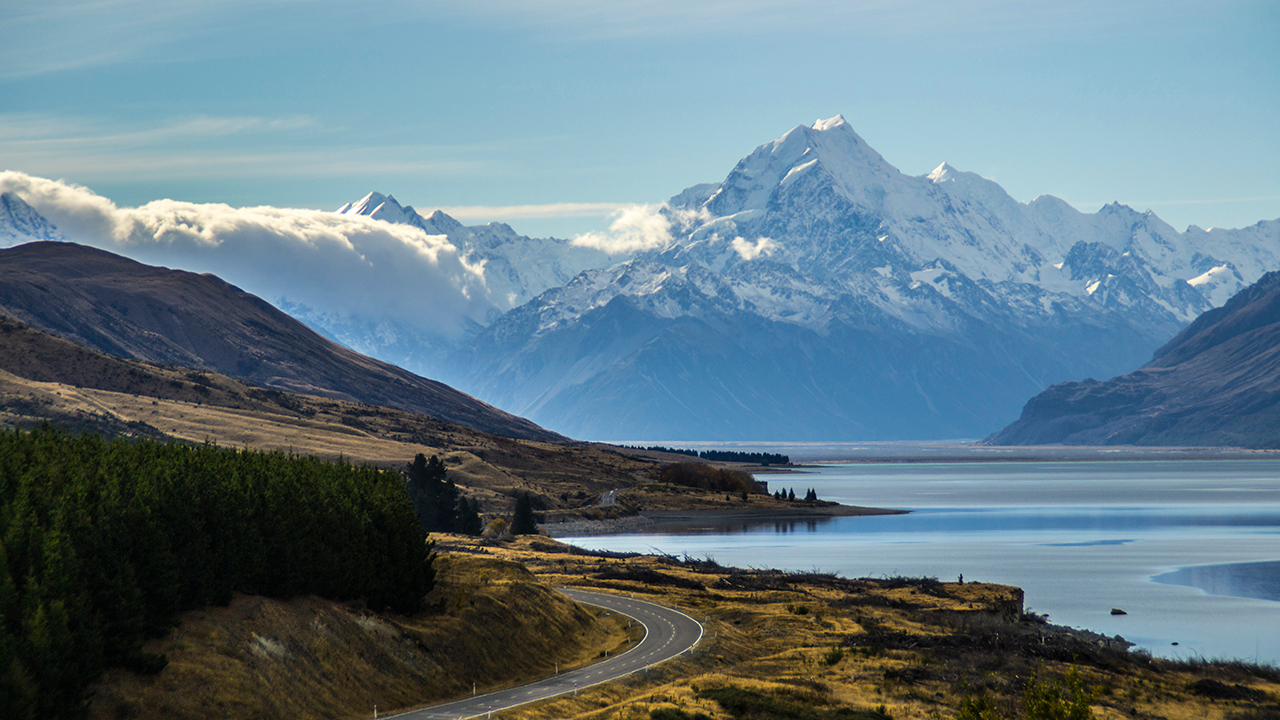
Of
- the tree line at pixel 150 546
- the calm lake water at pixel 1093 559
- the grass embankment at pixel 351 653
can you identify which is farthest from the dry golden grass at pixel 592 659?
the calm lake water at pixel 1093 559

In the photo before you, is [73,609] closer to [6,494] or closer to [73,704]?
[73,704]

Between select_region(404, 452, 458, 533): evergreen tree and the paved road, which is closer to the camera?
the paved road

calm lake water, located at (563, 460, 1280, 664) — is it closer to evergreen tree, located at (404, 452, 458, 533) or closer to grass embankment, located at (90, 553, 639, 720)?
evergreen tree, located at (404, 452, 458, 533)

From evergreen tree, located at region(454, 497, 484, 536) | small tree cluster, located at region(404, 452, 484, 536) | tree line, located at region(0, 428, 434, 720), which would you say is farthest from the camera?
evergreen tree, located at region(454, 497, 484, 536)

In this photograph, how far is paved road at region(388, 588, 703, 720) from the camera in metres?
47.8

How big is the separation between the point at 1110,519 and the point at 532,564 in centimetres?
12695

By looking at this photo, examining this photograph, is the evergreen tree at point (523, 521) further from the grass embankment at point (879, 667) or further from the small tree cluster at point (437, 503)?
the grass embankment at point (879, 667)

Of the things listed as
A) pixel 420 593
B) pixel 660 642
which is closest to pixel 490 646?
pixel 420 593

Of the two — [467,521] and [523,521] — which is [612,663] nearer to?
[467,521]

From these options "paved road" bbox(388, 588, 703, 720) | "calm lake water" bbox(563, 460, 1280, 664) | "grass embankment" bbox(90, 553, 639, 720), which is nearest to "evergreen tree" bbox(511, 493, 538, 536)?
"calm lake water" bbox(563, 460, 1280, 664)

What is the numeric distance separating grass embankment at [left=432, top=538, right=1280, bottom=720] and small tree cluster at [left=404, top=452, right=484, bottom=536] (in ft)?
167

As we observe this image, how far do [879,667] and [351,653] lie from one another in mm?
25612

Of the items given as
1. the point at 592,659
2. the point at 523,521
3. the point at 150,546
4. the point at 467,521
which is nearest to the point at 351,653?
the point at 150,546

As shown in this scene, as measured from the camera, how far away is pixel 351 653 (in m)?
51.6
